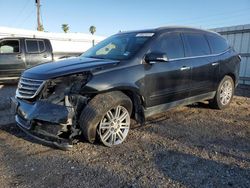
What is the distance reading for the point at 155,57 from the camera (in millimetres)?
4496

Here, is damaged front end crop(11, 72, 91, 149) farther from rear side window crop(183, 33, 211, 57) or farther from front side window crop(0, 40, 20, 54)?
front side window crop(0, 40, 20, 54)

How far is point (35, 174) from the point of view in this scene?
3.33m

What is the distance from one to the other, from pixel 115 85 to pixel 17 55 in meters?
7.65

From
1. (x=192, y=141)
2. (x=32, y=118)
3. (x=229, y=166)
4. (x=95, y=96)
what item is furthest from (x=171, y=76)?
(x=32, y=118)

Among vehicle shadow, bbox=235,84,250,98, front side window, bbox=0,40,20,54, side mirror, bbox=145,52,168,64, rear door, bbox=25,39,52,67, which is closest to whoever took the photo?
side mirror, bbox=145,52,168,64

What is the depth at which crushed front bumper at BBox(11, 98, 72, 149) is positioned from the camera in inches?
146

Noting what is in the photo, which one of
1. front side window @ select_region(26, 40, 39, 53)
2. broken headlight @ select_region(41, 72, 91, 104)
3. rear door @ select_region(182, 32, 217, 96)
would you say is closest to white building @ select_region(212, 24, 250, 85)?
rear door @ select_region(182, 32, 217, 96)

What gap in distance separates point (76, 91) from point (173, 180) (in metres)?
1.83

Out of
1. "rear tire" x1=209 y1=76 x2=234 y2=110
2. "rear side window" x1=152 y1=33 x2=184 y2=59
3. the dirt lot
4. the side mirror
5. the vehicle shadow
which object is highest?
"rear side window" x1=152 y1=33 x2=184 y2=59

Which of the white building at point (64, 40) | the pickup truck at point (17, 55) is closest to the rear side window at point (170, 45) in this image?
the pickup truck at point (17, 55)

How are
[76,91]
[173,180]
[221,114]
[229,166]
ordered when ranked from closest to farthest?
1. [173,180]
2. [229,166]
3. [76,91]
4. [221,114]

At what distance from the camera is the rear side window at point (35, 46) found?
35.0ft

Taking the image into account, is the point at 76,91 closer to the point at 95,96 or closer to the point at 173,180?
the point at 95,96

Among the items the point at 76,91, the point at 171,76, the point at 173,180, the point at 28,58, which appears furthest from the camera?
the point at 28,58
